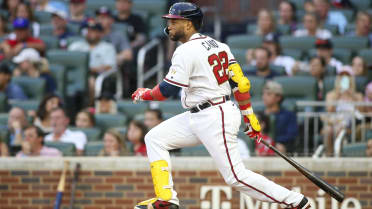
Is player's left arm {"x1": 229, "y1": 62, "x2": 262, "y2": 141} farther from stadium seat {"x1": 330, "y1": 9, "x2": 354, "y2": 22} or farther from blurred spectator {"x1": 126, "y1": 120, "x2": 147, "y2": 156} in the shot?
stadium seat {"x1": 330, "y1": 9, "x2": 354, "y2": 22}

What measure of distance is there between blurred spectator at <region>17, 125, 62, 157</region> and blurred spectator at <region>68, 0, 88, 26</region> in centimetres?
462

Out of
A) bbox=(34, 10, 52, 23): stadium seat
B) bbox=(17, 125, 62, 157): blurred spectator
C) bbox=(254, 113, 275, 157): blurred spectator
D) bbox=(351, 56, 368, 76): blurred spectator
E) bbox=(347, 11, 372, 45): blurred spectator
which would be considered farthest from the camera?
bbox=(34, 10, 52, 23): stadium seat

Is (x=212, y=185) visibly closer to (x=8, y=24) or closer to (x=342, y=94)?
(x=342, y=94)

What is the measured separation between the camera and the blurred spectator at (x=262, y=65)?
1113 cm

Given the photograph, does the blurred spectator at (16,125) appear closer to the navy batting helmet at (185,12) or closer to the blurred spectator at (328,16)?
the navy batting helmet at (185,12)

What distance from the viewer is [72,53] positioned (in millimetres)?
11953

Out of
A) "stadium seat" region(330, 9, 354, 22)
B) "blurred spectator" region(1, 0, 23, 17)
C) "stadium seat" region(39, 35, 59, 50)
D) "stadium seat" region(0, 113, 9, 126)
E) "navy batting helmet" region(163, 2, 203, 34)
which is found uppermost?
"navy batting helmet" region(163, 2, 203, 34)

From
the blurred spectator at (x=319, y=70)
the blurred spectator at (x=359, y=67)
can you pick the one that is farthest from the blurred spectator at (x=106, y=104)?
the blurred spectator at (x=359, y=67)

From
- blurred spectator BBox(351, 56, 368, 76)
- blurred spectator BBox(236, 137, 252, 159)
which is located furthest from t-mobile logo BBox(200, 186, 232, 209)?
blurred spectator BBox(351, 56, 368, 76)

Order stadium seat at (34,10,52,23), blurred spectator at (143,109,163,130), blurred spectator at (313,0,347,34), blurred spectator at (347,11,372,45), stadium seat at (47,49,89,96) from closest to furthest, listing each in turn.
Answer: blurred spectator at (143,109,163,130), stadium seat at (47,49,89,96), blurred spectator at (347,11,372,45), blurred spectator at (313,0,347,34), stadium seat at (34,10,52,23)

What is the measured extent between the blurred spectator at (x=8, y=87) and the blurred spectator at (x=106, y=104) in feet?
3.80

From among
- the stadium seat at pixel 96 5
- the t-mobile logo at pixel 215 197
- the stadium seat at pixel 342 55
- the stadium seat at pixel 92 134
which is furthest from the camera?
the stadium seat at pixel 96 5

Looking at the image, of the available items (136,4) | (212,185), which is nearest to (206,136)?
(212,185)

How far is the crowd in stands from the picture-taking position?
979 centimetres
